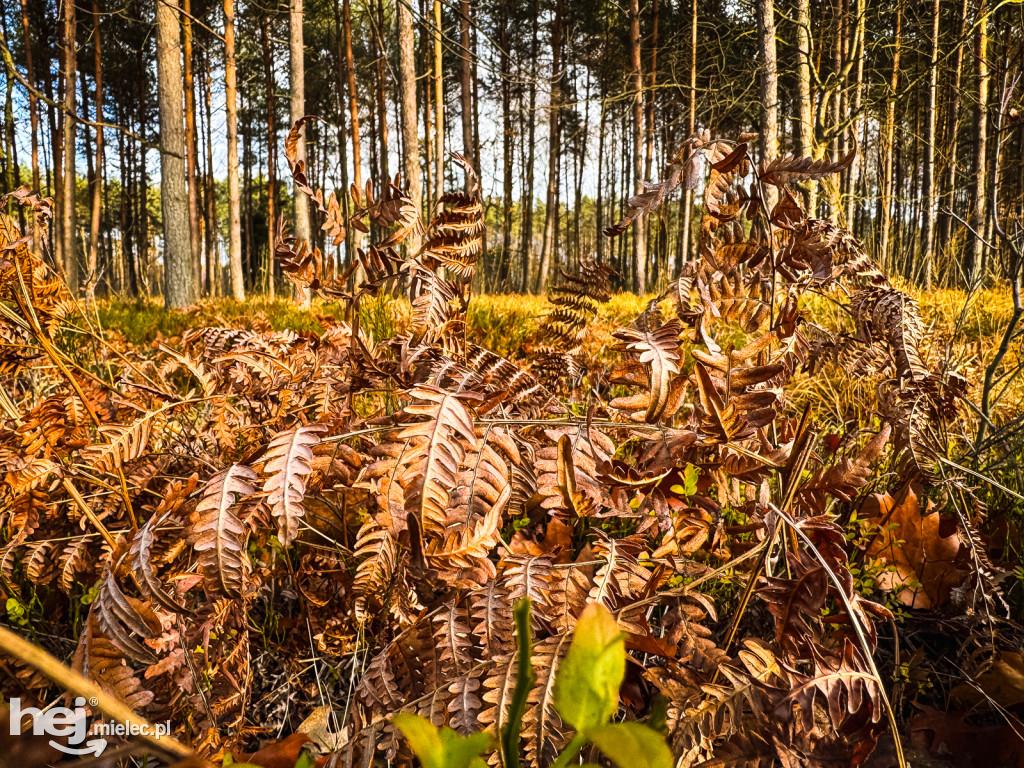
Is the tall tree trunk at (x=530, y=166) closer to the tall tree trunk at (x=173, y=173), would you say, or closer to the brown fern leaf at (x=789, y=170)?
the tall tree trunk at (x=173, y=173)

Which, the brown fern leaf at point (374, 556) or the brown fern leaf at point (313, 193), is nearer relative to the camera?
the brown fern leaf at point (374, 556)

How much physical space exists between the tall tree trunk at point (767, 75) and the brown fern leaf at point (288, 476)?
6.75 meters

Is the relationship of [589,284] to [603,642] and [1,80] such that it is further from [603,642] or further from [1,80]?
[1,80]

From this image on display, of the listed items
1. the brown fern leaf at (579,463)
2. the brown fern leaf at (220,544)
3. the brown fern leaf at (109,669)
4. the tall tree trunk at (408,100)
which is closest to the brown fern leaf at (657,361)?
the brown fern leaf at (579,463)

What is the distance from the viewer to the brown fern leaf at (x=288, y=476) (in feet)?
2.25

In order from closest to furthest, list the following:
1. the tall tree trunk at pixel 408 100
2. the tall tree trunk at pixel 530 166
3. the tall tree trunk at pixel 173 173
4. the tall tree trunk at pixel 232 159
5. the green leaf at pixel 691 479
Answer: the green leaf at pixel 691 479, the tall tree trunk at pixel 408 100, the tall tree trunk at pixel 173 173, the tall tree trunk at pixel 232 159, the tall tree trunk at pixel 530 166

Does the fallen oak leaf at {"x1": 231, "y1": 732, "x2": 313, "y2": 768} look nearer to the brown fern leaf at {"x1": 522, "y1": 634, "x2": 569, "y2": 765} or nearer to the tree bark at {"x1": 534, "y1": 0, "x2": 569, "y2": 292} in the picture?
the brown fern leaf at {"x1": 522, "y1": 634, "x2": 569, "y2": 765}

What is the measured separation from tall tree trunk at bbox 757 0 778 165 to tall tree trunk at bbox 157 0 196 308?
7.40 m

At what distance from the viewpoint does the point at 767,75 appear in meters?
6.41

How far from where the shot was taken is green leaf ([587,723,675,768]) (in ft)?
0.74

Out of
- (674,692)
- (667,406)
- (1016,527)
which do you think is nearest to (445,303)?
(667,406)

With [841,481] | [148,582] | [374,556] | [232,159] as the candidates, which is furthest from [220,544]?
[232,159]

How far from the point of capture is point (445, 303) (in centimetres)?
115

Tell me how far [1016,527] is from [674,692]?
1252 mm
